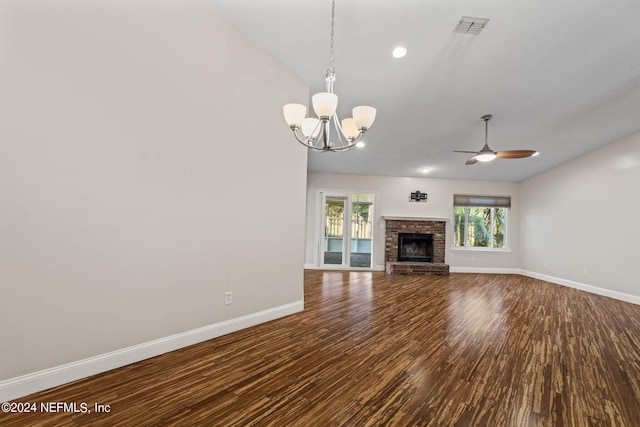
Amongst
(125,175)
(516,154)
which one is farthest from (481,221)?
(125,175)

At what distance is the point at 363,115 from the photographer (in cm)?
213

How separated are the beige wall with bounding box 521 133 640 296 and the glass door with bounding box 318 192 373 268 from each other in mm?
4111

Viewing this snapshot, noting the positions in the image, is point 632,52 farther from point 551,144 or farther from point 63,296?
point 63,296

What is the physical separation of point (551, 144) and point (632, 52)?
2595mm

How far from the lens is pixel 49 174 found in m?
1.82

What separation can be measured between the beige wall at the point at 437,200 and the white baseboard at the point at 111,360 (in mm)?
5151

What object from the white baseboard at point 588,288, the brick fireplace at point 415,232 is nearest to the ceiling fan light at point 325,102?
the brick fireplace at point 415,232

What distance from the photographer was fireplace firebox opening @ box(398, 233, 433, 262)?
7.69 m

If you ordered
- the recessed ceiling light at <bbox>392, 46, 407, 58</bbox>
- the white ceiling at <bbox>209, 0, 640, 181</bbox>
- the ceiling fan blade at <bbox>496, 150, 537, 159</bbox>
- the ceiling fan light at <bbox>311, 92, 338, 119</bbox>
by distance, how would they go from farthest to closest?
the ceiling fan blade at <bbox>496, 150, 537, 159</bbox>, the recessed ceiling light at <bbox>392, 46, 407, 58</bbox>, the white ceiling at <bbox>209, 0, 640, 181</bbox>, the ceiling fan light at <bbox>311, 92, 338, 119</bbox>

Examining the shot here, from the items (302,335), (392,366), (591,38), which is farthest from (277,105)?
(591,38)

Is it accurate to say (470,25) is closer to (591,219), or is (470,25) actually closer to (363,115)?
(363,115)

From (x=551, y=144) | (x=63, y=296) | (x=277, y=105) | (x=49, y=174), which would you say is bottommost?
(x=63, y=296)

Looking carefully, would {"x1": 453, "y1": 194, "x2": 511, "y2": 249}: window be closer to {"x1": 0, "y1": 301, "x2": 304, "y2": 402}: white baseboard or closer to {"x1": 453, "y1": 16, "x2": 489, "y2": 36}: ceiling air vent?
{"x1": 453, "y1": 16, "x2": 489, "y2": 36}: ceiling air vent

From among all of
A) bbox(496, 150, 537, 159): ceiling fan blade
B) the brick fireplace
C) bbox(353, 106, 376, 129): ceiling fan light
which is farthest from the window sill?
bbox(353, 106, 376, 129): ceiling fan light
